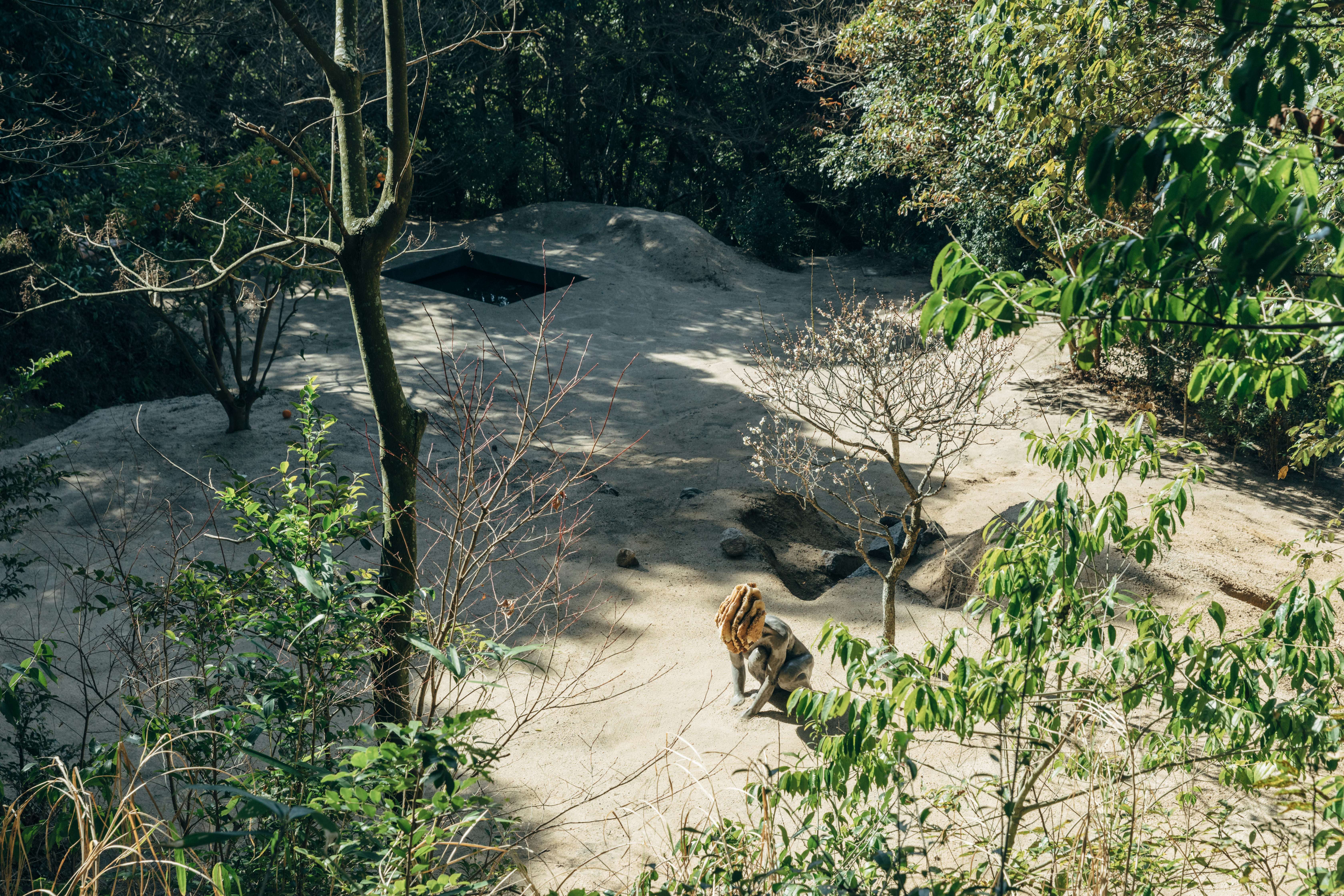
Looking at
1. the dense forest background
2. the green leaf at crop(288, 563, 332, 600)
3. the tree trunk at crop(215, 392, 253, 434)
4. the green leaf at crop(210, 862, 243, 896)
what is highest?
the dense forest background

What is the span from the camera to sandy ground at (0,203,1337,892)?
422 centimetres

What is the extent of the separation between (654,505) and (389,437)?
12.8 ft

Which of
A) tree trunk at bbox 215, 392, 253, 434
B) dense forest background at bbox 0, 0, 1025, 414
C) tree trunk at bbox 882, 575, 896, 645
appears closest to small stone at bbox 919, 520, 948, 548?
tree trunk at bbox 882, 575, 896, 645

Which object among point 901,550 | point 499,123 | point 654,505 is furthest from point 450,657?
point 499,123

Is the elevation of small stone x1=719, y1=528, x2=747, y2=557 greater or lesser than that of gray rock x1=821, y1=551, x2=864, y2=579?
greater

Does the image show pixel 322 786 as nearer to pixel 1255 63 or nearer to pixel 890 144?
pixel 1255 63

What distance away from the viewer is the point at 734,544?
6.35 meters

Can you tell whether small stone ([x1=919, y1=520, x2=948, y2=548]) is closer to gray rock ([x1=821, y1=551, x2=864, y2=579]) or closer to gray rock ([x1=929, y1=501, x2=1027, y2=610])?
gray rock ([x1=821, y1=551, x2=864, y2=579])

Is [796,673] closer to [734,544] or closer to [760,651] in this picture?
[760,651]

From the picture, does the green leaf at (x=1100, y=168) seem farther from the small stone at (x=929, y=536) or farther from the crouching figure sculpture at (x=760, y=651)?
the small stone at (x=929, y=536)

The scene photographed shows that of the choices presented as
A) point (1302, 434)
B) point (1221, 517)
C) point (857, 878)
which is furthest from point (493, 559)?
point (1221, 517)

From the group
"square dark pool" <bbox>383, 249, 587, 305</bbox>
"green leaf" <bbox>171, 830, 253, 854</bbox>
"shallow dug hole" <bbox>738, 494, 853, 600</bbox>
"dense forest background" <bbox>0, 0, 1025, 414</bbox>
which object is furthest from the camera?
"square dark pool" <bbox>383, 249, 587, 305</bbox>

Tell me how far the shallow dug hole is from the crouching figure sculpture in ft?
4.72

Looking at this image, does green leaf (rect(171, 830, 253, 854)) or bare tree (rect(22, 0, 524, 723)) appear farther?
bare tree (rect(22, 0, 524, 723))
